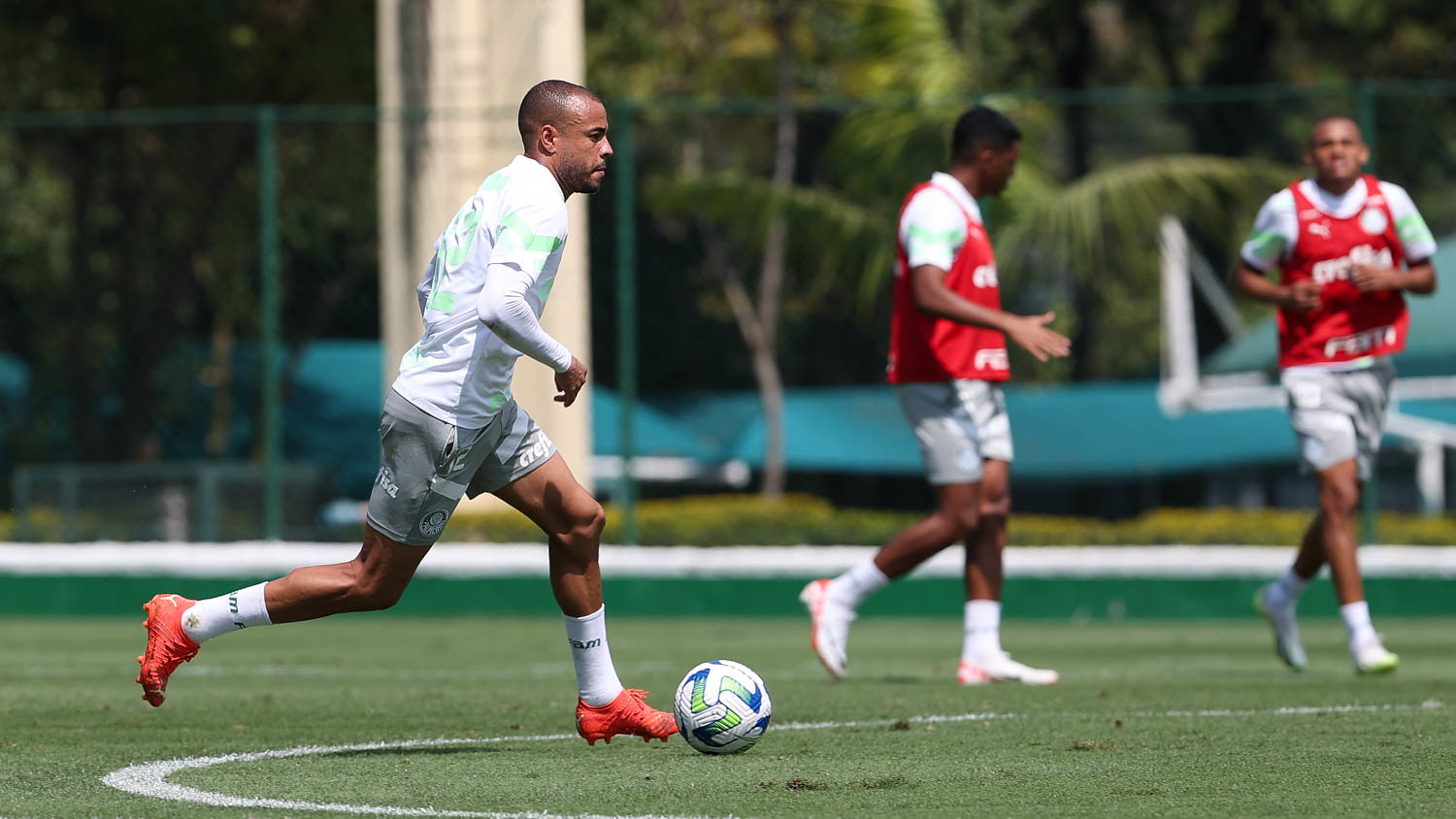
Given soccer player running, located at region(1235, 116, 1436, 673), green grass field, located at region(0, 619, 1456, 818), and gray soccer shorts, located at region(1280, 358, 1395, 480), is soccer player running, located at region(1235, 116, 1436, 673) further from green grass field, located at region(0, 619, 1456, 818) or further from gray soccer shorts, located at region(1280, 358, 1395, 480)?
green grass field, located at region(0, 619, 1456, 818)

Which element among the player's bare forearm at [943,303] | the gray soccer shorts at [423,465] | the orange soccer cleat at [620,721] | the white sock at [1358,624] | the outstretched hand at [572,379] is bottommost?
the white sock at [1358,624]

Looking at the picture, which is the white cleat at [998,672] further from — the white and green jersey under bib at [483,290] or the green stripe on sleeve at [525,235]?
the green stripe on sleeve at [525,235]

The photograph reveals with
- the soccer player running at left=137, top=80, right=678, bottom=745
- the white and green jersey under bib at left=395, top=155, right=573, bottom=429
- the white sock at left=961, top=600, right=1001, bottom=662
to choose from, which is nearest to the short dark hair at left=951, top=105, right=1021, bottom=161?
the white sock at left=961, top=600, right=1001, bottom=662

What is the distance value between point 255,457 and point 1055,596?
5.20 metres

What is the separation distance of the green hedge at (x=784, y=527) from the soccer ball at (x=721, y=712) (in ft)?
24.7

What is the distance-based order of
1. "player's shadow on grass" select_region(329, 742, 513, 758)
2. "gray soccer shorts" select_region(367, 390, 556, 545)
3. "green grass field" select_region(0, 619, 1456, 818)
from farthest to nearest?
"player's shadow on grass" select_region(329, 742, 513, 758) → "gray soccer shorts" select_region(367, 390, 556, 545) → "green grass field" select_region(0, 619, 1456, 818)

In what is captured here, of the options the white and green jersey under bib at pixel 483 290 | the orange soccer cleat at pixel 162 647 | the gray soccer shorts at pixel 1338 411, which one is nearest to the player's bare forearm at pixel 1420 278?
the gray soccer shorts at pixel 1338 411

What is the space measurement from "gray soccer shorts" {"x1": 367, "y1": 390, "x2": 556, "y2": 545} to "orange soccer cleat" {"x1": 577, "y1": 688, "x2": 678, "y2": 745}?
66 centimetres

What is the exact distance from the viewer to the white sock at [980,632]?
27.6 ft

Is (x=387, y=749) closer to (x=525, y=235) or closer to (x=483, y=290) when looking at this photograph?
(x=483, y=290)

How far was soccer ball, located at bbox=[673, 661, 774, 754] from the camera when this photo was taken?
18.8 feet

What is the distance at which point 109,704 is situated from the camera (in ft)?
24.1

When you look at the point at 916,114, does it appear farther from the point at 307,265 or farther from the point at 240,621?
the point at 240,621

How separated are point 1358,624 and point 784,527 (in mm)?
5564
